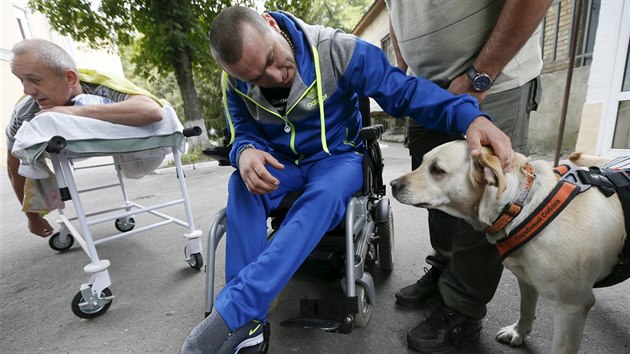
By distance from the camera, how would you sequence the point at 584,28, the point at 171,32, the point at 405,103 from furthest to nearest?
1. the point at 171,32
2. the point at 584,28
3. the point at 405,103

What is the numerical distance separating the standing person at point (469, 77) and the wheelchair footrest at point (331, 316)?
1.47ft

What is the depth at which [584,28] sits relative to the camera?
14.3 ft

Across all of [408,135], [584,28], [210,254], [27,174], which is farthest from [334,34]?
[584,28]

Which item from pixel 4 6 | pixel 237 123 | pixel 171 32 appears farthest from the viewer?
pixel 4 6

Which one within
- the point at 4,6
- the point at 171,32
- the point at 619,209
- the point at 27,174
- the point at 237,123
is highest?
the point at 4,6

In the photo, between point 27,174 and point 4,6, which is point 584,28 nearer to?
point 27,174

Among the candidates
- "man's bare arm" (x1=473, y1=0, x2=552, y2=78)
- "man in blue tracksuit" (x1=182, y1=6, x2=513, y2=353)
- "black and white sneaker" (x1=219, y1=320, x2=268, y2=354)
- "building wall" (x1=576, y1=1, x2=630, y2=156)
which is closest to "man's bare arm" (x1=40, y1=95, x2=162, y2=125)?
"man in blue tracksuit" (x1=182, y1=6, x2=513, y2=353)

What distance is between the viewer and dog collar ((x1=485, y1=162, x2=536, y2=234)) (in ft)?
3.43

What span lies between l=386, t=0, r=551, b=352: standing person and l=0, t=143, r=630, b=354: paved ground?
16 centimetres

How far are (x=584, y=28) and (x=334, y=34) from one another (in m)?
5.18

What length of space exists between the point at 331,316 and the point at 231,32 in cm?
119

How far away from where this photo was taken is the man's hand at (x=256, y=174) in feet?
4.02

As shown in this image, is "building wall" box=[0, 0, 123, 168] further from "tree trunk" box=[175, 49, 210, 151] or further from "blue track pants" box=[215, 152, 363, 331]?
"blue track pants" box=[215, 152, 363, 331]

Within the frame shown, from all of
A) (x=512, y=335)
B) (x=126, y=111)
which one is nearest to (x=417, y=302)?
(x=512, y=335)
